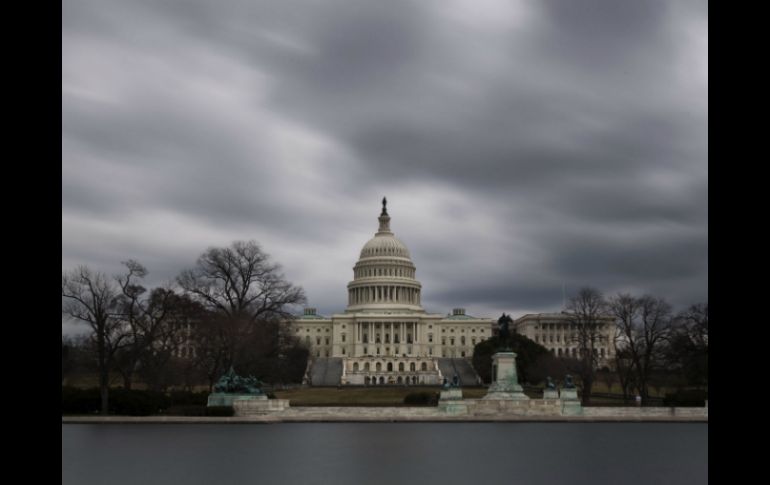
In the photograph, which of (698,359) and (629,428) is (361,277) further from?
(629,428)

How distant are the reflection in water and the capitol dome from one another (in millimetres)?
122037

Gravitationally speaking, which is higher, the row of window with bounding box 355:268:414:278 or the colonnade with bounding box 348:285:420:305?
the row of window with bounding box 355:268:414:278

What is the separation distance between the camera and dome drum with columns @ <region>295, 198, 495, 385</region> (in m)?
150

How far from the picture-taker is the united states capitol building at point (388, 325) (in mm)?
149875

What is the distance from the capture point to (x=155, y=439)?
31.3 metres

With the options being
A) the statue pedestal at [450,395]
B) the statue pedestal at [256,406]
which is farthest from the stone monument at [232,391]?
the statue pedestal at [450,395]

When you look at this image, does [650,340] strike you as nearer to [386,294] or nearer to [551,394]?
[551,394]

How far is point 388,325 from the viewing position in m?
157

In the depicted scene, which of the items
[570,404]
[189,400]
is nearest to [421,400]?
[570,404]

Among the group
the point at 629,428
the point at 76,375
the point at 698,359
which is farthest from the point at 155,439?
the point at 76,375

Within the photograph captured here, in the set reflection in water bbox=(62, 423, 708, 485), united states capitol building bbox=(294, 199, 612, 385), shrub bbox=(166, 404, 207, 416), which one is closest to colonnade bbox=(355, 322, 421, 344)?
united states capitol building bbox=(294, 199, 612, 385)

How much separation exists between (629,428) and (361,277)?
127102 millimetres

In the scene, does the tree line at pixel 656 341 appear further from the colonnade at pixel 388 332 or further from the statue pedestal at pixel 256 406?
the colonnade at pixel 388 332

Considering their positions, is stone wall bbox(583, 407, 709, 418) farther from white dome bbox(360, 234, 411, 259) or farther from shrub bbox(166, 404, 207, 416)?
white dome bbox(360, 234, 411, 259)
